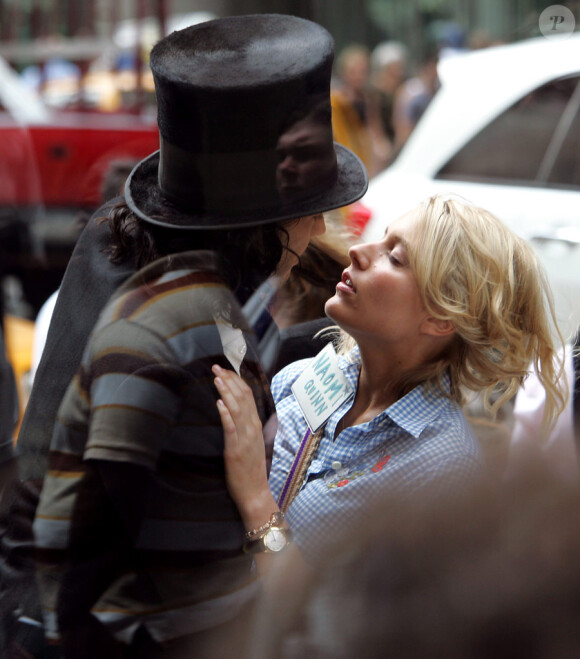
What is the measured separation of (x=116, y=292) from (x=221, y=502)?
1.08ft

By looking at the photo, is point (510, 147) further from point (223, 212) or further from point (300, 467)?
point (223, 212)

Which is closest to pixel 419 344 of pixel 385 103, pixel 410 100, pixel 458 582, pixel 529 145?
pixel 458 582

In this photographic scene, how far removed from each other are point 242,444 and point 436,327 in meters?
0.53

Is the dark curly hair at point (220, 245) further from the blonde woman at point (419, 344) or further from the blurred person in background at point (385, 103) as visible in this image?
the blurred person in background at point (385, 103)

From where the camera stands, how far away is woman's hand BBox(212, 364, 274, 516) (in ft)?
4.17

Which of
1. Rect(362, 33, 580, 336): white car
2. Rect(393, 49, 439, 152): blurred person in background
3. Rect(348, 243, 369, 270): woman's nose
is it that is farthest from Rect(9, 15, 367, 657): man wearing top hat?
Rect(393, 49, 439, 152): blurred person in background

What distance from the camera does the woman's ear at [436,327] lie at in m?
1.67

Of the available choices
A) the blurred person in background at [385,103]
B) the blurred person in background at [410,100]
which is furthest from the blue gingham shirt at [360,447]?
the blurred person in background at [385,103]

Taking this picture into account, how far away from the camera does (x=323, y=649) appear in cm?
79

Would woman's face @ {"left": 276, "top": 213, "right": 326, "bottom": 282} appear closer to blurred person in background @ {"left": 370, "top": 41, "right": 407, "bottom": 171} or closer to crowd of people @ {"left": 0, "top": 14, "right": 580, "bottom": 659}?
crowd of people @ {"left": 0, "top": 14, "right": 580, "bottom": 659}

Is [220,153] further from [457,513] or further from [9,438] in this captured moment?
[9,438]

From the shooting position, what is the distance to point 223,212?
1.39 m

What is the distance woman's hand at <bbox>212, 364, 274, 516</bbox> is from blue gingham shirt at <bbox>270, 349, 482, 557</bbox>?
0.29ft

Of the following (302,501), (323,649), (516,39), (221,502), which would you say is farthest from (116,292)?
(516,39)
